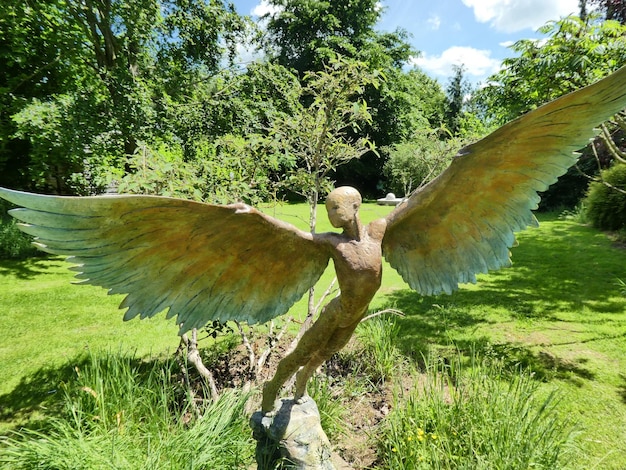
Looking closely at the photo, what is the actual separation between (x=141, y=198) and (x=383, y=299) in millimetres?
5695

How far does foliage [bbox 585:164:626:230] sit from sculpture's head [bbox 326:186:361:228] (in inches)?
448

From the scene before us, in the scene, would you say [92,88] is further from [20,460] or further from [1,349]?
[20,460]

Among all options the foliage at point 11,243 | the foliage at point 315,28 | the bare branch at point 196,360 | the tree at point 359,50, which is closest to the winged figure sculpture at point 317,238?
the bare branch at point 196,360

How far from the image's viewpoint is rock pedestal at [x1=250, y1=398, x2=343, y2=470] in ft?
7.59

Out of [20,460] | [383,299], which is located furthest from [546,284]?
[20,460]

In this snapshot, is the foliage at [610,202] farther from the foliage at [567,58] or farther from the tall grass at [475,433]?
the tall grass at [475,433]

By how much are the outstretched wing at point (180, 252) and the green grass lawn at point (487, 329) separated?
4.99ft

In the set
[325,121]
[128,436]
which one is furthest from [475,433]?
[325,121]

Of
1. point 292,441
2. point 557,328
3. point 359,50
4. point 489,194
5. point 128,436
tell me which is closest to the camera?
point 489,194

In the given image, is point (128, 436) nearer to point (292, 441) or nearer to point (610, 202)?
point (292, 441)

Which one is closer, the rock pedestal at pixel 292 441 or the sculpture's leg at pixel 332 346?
the sculpture's leg at pixel 332 346

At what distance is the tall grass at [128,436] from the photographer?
7.34 ft

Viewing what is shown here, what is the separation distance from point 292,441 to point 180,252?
1535 mm

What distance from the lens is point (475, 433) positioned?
2.53m
